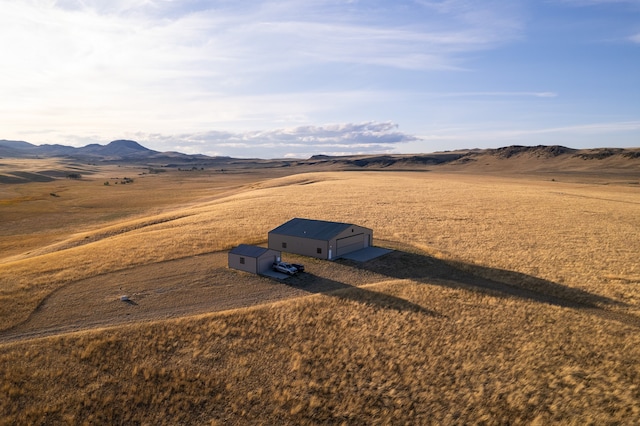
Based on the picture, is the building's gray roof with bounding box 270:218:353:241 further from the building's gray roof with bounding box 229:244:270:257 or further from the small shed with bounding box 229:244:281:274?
the building's gray roof with bounding box 229:244:270:257

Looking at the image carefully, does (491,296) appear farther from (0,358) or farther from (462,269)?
(0,358)

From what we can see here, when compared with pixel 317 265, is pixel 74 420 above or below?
below

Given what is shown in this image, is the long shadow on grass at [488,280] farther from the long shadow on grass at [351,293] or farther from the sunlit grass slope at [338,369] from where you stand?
the long shadow on grass at [351,293]

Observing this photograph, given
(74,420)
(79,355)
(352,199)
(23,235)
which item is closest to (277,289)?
(79,355)

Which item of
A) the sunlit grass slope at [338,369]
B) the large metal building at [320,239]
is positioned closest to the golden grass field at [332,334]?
the sunlit grass slope at [338,369]

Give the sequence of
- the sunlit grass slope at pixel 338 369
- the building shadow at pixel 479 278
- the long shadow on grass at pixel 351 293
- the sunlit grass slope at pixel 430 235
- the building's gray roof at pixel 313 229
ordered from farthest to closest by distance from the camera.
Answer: the building's gray roof at pixel 313 229 < the sunlit grass slope at pixel 430 235 < the building shadow at pixel 479 278 < the long shadow on grass at pixel 351 293 < the sunlit grass slope at pixel 338 369

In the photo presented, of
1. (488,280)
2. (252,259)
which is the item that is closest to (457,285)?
(488,280)

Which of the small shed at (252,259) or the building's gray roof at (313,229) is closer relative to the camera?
the small shed at (252,259)
